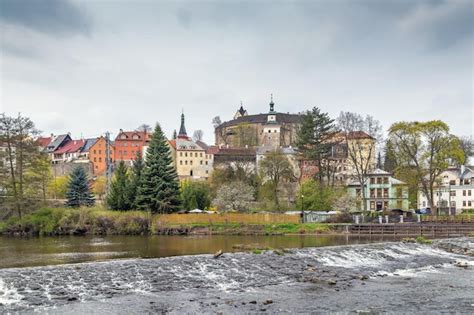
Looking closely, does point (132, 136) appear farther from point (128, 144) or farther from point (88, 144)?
point (88, 144)

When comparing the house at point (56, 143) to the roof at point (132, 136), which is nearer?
the roof at point (132, 136)

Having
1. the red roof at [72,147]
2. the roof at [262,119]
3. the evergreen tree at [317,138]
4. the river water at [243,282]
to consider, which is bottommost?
the river water at [243,282]

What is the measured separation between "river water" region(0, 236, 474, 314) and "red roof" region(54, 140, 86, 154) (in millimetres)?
110205

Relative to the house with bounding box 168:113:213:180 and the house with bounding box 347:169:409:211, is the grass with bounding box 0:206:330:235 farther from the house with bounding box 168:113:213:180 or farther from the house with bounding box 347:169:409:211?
the house with bounding box 168:113:213:180

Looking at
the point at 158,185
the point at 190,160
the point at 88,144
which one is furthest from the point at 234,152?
the point at 158,185

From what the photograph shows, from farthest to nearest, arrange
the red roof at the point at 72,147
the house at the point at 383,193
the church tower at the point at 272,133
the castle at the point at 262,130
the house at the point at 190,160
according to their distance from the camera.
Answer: the church tower at the point at 272,133, the castle at the point at 262,130, the red roof at the point at 72,147, the house at the point at 190,160, the house at the point at 383,193

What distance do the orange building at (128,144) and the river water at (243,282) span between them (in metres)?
102

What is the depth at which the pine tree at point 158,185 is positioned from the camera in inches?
2271

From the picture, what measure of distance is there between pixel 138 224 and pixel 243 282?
1252 inches

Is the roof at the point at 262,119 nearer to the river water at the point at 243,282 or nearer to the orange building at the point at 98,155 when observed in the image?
the orange building at the point at 98,155

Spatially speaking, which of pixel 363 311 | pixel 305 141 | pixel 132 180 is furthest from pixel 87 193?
pixel 363 311

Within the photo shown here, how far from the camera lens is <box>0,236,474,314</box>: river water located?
799 inches

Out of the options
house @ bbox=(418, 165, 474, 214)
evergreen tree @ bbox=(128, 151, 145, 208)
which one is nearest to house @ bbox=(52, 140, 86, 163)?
evergreen tree @ bbox=(128, 151, 145, 208)

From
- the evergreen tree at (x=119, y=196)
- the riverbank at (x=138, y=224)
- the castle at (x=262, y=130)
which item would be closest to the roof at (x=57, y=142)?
the castle at (x=262, y=130)
